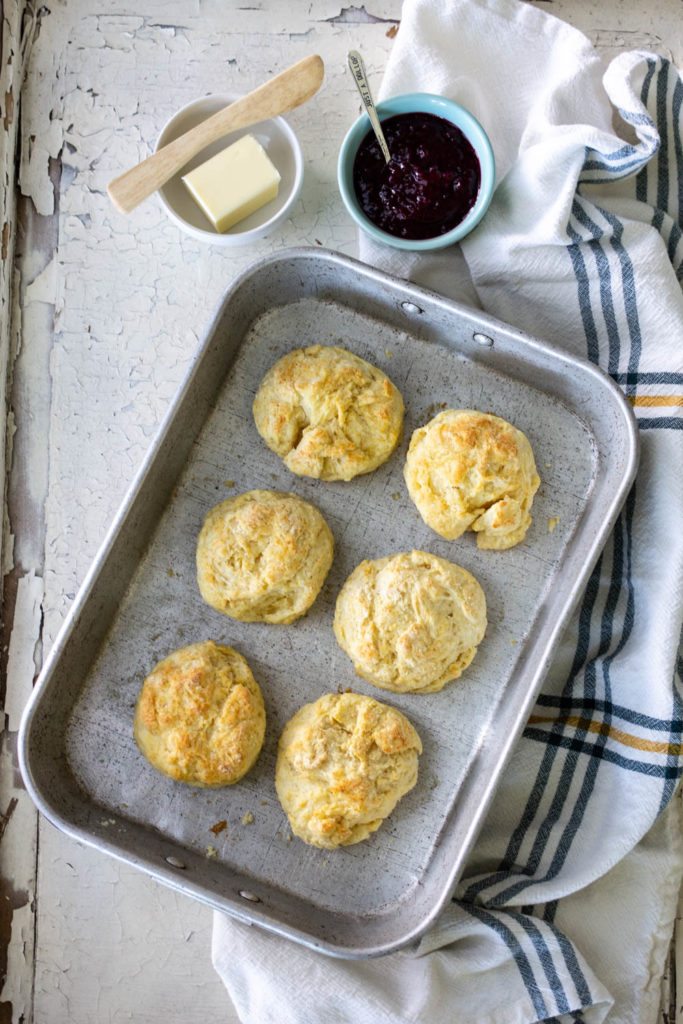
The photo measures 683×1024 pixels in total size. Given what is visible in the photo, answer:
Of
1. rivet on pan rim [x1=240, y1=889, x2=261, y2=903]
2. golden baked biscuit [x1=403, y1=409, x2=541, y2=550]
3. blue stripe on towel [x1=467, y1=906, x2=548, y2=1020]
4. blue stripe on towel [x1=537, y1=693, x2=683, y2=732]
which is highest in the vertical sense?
golden baked biscuit [x1=403, y1=409, x2=541, y2=550]

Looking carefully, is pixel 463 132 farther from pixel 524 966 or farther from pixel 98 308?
pixel 524 966

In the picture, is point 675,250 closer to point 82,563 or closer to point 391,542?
point 391,542

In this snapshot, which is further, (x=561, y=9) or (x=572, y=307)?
(x=561, y=9)

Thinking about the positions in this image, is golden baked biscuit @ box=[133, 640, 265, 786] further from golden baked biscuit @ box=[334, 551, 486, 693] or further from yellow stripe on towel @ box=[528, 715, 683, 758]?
yellow stripe on towel @ box=[528, 715, 683, 758]

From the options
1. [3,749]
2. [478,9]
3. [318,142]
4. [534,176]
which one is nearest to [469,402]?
[534,176]

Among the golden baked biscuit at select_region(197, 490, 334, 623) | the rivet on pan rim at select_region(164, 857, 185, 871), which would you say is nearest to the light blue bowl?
the golden baked biscuit at select_region(197, 490, 334, 623)

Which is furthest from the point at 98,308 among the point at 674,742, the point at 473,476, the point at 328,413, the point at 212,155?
the point at 674,742

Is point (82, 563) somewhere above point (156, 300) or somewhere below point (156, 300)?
below
